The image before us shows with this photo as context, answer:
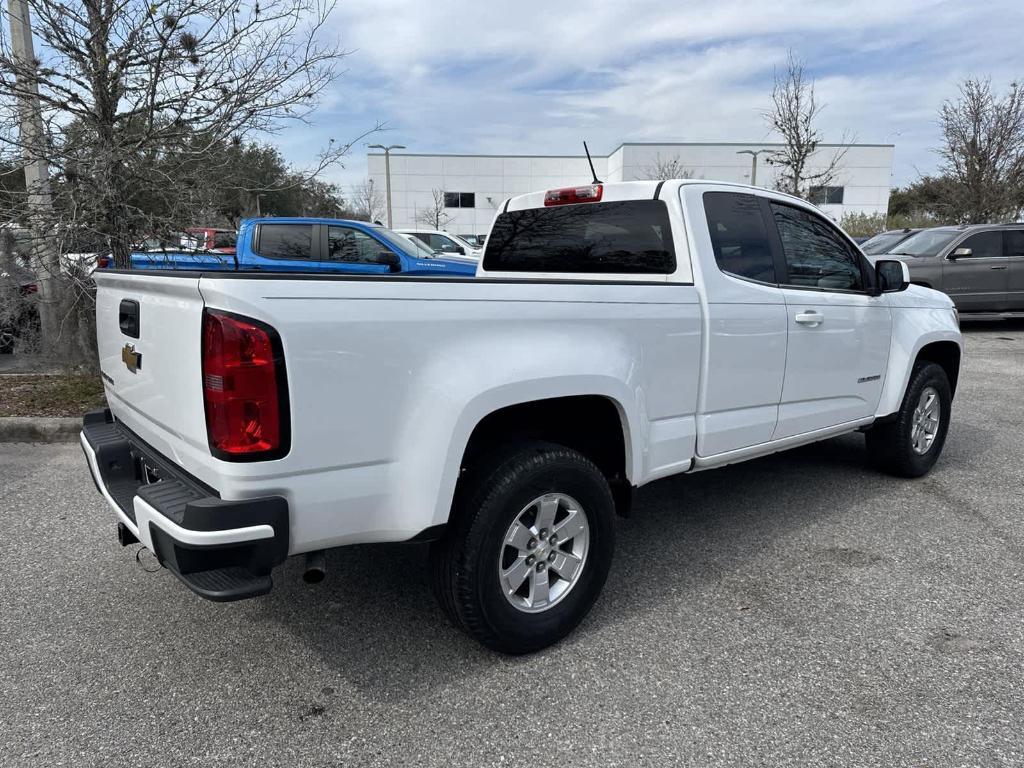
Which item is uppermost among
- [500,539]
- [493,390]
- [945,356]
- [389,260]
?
[389,260]

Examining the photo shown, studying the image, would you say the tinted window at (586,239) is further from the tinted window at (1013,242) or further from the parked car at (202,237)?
the tinted window at (1013,242)

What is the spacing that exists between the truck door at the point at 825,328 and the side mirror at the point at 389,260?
6102mm

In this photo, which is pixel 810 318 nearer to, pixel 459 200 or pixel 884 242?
pixel 884 242

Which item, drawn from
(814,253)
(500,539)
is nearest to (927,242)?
(814,253)

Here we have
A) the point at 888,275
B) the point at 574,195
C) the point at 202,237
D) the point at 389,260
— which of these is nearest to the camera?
the point at 574,195

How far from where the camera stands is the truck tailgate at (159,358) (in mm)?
2266

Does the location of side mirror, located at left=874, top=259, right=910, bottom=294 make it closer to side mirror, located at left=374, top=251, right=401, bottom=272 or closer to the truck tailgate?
the truck tailgate

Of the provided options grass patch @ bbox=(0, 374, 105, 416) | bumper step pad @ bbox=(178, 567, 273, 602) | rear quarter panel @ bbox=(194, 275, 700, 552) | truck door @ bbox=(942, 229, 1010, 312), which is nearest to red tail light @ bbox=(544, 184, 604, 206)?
rear quarter panel @ bbox=(194, 275, 700, 552)

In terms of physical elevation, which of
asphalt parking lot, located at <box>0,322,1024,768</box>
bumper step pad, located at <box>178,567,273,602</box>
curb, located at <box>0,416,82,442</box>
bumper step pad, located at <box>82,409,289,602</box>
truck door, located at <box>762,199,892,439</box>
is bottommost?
asphalt parking lot, located at <box>0,322,1024,768</box>

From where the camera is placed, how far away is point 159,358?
2518 millimetres

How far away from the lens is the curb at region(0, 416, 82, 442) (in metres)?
5.82

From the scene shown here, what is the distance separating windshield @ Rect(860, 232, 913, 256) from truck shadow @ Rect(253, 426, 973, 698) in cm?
1022

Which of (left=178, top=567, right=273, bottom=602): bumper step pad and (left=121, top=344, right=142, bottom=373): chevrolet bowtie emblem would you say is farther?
(left=121, top=344, right=142, bottom=373): chevrolet bowtie emblem

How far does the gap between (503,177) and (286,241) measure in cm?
4485
